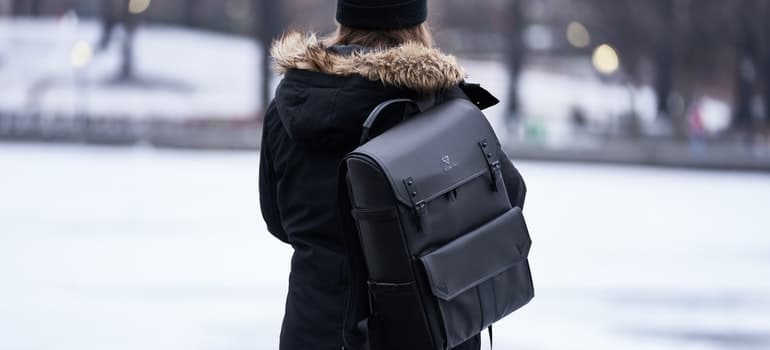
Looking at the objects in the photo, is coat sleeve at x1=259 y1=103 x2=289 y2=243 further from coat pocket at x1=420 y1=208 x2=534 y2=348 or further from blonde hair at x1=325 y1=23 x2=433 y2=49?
coat pocket at x1=420 y1=208 x2=534 y2=348

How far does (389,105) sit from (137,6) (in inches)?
2323

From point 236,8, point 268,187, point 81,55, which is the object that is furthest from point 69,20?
point 268,187

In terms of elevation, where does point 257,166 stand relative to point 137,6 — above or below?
below

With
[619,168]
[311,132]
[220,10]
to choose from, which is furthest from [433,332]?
[220,10]

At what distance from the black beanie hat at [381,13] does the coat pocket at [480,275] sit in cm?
47

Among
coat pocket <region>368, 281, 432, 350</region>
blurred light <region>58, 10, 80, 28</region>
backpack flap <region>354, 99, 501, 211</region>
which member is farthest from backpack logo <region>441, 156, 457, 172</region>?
blurred light <region>58, 10, 80, 28</region>

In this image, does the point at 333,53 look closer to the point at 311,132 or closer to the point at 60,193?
the point at 311,132

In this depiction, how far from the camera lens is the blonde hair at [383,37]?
9.19ft

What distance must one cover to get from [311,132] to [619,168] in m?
28.1

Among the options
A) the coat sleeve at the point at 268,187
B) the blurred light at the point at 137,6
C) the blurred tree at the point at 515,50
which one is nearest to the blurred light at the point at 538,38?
the blurred tree at the point at 515,50

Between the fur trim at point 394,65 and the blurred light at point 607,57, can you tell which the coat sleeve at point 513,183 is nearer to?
the fur trim at point 394,65

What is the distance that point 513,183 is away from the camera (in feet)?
9.14

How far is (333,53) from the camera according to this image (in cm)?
276

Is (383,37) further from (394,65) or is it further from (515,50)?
(515,50)
